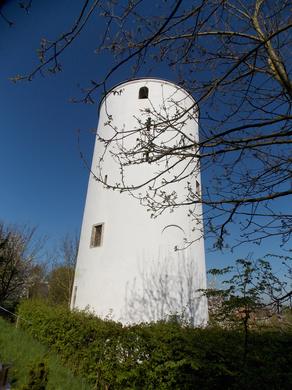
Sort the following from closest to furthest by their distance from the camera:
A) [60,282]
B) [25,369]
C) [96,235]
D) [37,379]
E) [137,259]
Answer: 1. [37,379]
2. [25,369]
3. [137,259]
4. [96,235]
5. [60,282]

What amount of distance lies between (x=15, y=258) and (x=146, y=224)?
1076 centimetres

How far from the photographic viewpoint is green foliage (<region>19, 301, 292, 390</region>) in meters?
4.19

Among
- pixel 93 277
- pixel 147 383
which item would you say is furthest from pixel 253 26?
pixel 93 277

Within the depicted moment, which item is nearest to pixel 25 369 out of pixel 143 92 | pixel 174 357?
pixel 174 357

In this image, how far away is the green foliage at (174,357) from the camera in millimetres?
4191

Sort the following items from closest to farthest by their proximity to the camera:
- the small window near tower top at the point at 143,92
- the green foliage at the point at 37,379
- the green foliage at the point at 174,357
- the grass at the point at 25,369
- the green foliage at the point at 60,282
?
the green foliage at the point at 37,379 → the green foliage at the point at 174,357 → the grass at the point at 25,369 → the small window near tower top at the point at 143,92 → the green foliage at the point at 60,282

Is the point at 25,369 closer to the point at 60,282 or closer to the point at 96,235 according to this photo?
the point at 96,235

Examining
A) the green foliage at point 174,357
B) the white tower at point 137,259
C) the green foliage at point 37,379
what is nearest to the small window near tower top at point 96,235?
the white tower at point 137,259

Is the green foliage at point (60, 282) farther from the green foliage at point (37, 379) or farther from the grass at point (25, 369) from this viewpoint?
the green foliage at point (37, 379)

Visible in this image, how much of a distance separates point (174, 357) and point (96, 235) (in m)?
7.78

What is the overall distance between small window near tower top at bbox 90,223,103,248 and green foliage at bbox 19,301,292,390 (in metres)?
4.75

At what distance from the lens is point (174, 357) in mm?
5297

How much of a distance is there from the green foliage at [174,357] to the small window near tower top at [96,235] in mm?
4753

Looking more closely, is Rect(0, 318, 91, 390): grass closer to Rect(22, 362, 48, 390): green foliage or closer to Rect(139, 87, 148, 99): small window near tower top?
Rect(22, 362, 48, 390): green foliage
